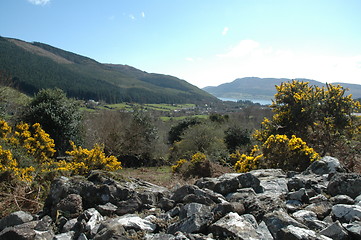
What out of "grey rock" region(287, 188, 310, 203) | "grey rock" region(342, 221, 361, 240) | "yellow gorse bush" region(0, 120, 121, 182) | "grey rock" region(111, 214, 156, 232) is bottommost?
"yellow gorse bush" region(0, 120, 121, 182)

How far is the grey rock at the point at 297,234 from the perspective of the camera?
2457 millimetres

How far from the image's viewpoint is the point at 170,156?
83.9ft

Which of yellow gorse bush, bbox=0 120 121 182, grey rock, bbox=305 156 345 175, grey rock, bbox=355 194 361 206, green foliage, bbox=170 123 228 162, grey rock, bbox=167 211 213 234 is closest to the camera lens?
grey rock, bbox=167 211 213 234

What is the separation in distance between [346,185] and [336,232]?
1.66 metres

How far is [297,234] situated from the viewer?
2.48 meters

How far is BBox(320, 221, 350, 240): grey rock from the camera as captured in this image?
8.35 feet

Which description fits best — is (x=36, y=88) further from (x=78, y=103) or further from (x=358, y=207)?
(x=358, y=207)

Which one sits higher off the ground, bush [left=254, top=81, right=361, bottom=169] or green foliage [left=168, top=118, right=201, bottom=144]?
bush [left=254, top=81, right=361, bottom=169]

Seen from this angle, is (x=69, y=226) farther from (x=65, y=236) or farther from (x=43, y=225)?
(x=43, y=225)

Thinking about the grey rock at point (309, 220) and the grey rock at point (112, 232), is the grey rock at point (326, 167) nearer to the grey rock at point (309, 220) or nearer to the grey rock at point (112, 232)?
the grey rock at point (309, 220)

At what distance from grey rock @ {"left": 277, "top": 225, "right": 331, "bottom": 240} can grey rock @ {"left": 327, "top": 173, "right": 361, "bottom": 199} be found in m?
1.70

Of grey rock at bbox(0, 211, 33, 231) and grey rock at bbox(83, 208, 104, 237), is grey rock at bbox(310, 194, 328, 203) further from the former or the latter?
grey rock at bbox(0, 211, 33, 231)

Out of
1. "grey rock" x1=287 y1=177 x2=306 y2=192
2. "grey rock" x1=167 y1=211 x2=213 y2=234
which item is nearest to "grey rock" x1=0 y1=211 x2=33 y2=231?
"grey rock" x1=167 y1=211 x2=213 y2=234

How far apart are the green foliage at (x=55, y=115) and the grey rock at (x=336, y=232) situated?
1606 centimetres
